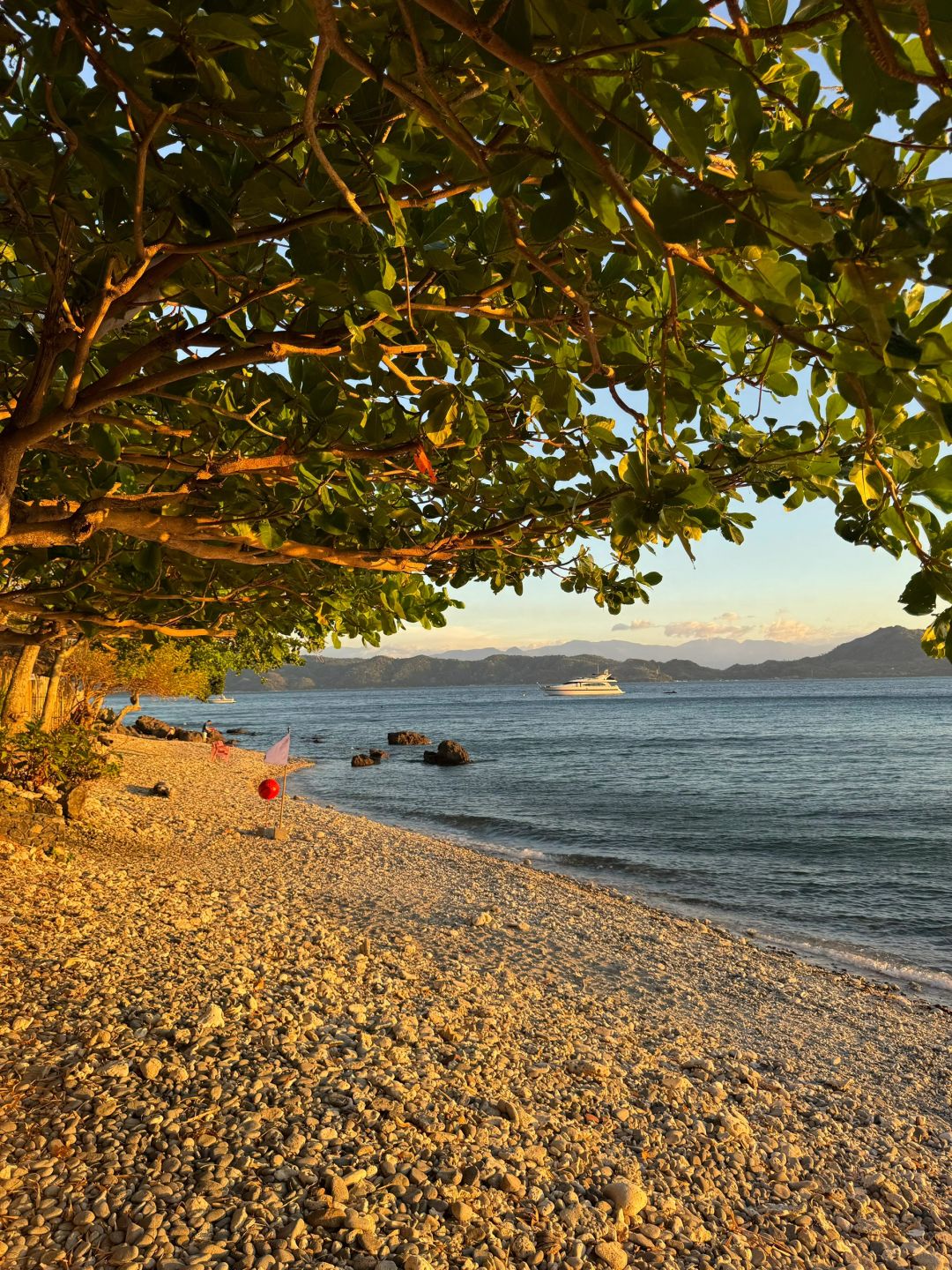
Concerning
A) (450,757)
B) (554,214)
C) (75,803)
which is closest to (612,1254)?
(554,214)

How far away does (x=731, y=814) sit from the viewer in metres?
25.6

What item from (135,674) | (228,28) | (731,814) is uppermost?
(228,28)

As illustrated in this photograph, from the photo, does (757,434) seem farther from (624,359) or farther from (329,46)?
(329,46)

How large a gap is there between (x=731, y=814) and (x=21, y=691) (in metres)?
21.2

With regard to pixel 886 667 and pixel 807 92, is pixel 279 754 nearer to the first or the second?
pixel 807 92

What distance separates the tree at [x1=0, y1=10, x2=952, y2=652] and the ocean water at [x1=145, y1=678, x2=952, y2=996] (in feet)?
37.4

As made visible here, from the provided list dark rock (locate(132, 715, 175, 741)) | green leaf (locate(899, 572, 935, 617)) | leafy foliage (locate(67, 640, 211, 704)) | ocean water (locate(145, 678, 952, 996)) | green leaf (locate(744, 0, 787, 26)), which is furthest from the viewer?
dark rock (locate(132, 715, 175, 741))

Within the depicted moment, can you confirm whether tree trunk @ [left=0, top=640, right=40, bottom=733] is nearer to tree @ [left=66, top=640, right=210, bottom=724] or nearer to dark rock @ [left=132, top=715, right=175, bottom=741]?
tree @ [left=66, top=640, right=210, bottom=724]

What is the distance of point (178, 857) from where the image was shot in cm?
1198

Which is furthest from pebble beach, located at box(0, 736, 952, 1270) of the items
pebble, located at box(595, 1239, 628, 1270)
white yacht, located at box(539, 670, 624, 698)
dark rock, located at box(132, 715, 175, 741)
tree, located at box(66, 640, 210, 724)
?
white yacht, located at box(539, 670, 624, 698)

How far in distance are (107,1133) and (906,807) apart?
28.1 meters

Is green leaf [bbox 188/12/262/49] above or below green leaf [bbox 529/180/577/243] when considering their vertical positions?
above

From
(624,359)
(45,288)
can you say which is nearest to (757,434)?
(624,359)

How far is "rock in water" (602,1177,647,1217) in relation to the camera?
13.2 ft
